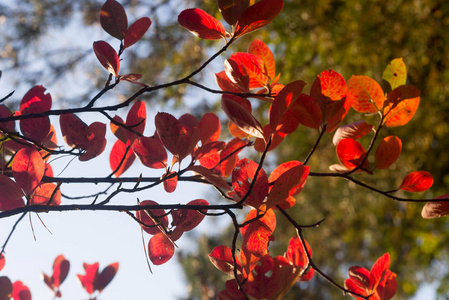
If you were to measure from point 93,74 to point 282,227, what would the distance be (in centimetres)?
193

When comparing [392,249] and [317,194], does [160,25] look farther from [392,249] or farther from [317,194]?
[392,249]

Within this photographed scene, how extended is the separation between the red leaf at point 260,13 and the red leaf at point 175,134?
9 cm

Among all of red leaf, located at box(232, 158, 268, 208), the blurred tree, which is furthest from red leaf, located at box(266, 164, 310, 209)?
the blurred tree

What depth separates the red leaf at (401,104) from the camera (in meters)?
0.37

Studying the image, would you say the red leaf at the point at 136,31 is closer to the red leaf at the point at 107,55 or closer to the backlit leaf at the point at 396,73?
the red leaf at the point at 107,55

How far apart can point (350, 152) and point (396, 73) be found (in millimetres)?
81

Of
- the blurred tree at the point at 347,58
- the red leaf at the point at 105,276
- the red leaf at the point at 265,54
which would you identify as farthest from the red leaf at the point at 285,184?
the blurred tree at the point at 347,58

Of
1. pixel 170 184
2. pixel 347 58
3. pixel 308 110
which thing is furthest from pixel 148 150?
pixel 347 58

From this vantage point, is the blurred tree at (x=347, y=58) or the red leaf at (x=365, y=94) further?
the blurred tree at (x=347, y=58)

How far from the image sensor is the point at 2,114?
0.34 metres

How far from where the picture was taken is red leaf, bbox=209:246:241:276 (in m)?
0.35

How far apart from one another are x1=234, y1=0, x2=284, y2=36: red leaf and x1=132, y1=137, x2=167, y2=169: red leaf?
0.38ft

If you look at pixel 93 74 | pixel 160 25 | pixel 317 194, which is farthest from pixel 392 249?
pixel 93 74

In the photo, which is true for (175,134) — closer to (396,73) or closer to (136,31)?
(136,31)
